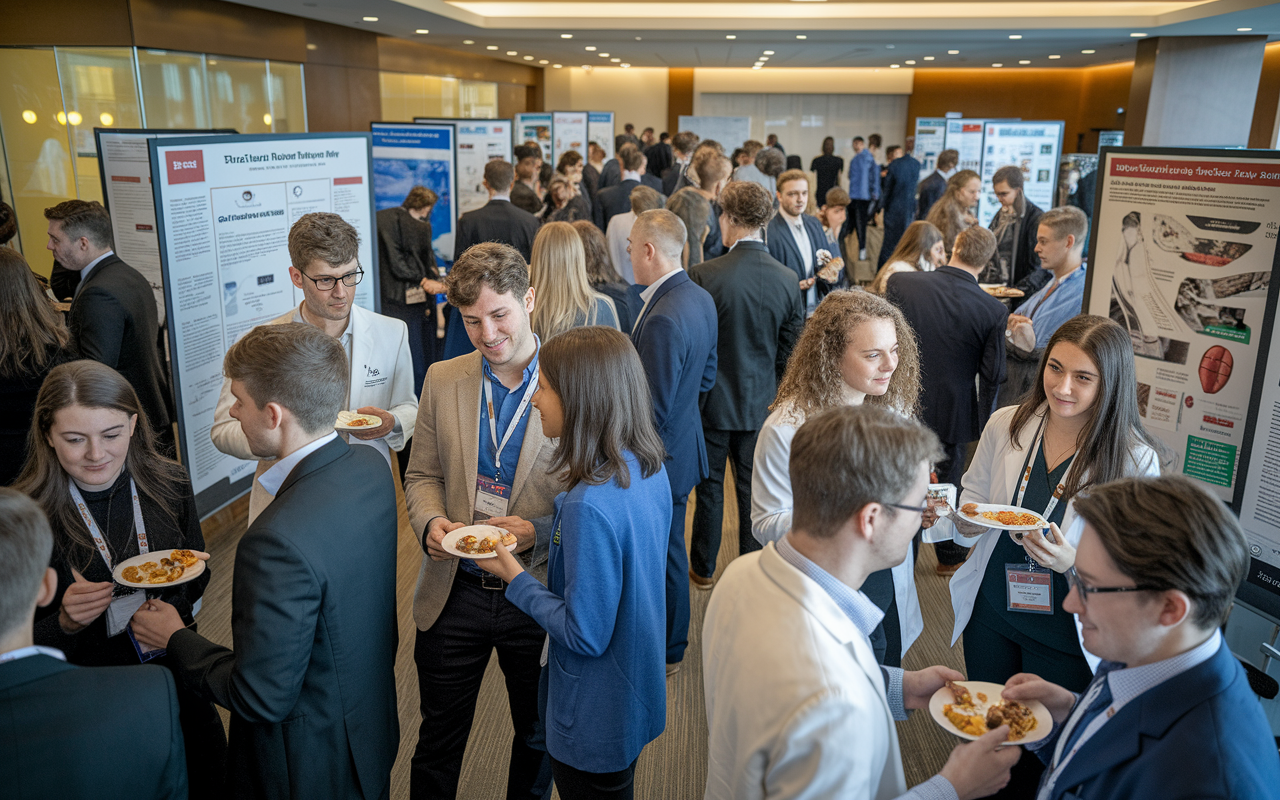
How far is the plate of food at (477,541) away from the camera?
1883mm

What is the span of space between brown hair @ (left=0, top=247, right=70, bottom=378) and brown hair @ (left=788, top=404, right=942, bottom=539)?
3187 mm

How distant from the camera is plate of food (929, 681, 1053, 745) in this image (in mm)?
1509

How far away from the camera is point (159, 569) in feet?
6.50

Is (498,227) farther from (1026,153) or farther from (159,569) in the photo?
(1026,153)

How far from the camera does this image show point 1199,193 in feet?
9.14

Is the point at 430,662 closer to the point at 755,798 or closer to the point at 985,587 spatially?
the point at 755,798

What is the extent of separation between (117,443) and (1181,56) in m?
13.5

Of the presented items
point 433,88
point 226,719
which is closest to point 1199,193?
point 226,719

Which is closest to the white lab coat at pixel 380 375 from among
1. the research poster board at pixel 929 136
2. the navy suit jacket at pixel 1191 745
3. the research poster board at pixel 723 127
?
the navy suit jacket at pixel 1191 745

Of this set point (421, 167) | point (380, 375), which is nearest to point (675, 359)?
point (380, 375)

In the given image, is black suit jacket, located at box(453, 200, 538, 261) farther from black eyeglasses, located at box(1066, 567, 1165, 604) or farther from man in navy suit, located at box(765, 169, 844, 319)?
black eyeglasses, located at box(1066, 567, 1165, 604)

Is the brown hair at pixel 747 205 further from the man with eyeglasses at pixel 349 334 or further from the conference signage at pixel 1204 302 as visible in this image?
the man with eyeglasses at pixel 349 334

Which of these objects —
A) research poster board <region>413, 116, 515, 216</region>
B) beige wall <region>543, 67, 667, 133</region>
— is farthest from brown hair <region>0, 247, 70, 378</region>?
beige wall <region>543, 67, 667, 133</region>

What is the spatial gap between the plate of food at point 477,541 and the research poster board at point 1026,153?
8.37m
